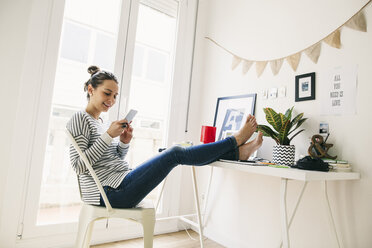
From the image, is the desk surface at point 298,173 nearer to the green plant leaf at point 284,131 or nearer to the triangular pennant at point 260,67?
the green plant leaf at point 284,131

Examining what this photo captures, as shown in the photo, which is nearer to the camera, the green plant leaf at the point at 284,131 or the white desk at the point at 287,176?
the white desk at the point at 287,176

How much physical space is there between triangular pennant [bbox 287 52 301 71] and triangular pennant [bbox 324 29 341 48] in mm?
195

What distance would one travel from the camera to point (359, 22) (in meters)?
1.38

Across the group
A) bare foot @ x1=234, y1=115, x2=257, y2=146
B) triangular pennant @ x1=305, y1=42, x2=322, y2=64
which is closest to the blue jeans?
bare foot @ x1=234, y1=115, x2=257, y2=146

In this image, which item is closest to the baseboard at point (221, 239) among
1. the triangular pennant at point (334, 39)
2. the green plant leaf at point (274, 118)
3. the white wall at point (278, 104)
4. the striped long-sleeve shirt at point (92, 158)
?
the white wall at point (278, 104)

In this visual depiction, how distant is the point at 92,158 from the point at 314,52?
4.97 feet

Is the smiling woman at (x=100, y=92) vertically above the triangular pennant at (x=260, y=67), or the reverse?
the triangular pennant at (x=260, y=67)

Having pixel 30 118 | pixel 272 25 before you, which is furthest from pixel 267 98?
pixel 30 118

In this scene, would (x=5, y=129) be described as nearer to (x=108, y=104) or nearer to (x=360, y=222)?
(x=108, y=104)

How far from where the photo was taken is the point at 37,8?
1666mm

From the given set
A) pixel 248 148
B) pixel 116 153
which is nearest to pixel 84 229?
pixel 116 153

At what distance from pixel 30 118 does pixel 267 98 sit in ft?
5.56

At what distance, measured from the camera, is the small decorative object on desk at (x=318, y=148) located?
1.37 m

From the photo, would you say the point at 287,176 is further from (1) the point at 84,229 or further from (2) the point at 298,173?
(1) the point at 84,229
